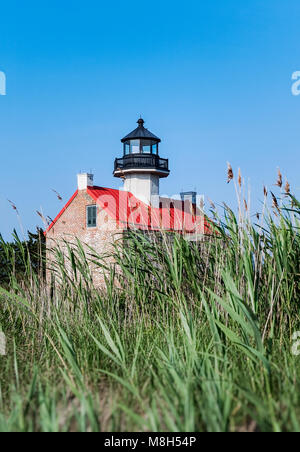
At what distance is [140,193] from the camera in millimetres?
25219

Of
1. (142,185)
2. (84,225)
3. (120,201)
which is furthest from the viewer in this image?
(142,185)

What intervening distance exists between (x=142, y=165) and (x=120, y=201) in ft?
10.1

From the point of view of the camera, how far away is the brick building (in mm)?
Answer: 20573

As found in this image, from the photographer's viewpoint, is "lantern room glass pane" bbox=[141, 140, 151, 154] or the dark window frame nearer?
the dark window frame

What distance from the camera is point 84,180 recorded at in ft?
72.4

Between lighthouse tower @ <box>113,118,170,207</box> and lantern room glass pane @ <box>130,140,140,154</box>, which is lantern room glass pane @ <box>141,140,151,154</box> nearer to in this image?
lighthouse tower @ <box>113,118,170,207</box>

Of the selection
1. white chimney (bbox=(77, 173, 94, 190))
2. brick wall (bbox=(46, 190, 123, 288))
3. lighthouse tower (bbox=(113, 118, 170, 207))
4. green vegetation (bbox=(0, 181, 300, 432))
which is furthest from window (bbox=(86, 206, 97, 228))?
green vegetation (bbox=(0, 181, 300, 432))

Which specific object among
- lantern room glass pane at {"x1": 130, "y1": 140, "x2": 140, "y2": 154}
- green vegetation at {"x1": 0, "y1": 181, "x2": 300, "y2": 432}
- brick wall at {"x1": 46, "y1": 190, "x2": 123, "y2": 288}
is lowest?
green vegetation at {"x1": 0, "y1": 181, "x2": 300, "y2": 432}

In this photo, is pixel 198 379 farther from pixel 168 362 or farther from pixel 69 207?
pixel 69 207

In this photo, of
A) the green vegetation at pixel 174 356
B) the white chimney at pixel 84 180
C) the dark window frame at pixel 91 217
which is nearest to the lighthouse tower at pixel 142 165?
the white chimney at pixel 84 180

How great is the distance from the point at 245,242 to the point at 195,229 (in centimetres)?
129

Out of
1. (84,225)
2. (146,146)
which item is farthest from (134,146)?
(84,225)

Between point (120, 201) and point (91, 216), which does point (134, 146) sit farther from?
point (91, 216)
